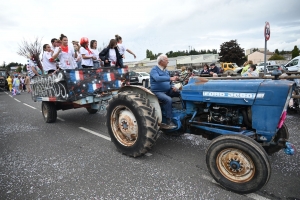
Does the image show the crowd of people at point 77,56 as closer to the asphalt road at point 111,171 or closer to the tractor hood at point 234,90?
the asphalt road at point 111,171

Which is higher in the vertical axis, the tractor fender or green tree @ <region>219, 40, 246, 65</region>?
green tree @ <region>219, 40, 246, 65</region>

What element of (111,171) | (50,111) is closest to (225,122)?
(111,171)

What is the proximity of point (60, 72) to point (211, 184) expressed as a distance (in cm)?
388

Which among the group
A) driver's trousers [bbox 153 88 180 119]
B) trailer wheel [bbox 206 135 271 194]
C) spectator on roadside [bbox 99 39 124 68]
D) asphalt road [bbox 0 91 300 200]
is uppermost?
spectator on roadside [bbox 99 39 124 68]

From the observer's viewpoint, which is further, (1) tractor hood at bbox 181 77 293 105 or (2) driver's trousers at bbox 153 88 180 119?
(2) driver's trousers at bbox 153 88 180 119

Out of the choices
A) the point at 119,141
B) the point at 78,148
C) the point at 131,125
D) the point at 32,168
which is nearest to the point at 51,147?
the point at 78,148

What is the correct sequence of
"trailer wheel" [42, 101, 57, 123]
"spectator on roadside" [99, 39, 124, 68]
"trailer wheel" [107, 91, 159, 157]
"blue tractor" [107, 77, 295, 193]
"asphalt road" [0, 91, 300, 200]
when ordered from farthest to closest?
1. "spectator on roadside" [99, 39, 124, 68]
2. "trailer wheel" [42, 101, 57, 123]
3. "trailer wheel" [107, 91, 159, 157]
4. "asphalt road" [0, 91, 300, 200]
5. "blue tractor" [107, 77, 295, 193]

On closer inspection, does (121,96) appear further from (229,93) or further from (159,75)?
(229,93)

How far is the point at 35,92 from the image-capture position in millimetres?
6164

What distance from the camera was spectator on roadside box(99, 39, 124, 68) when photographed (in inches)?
247

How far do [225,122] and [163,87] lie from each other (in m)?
1.18

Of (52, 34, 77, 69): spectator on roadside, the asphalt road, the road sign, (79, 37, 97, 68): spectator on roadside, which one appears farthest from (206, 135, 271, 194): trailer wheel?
the road sign

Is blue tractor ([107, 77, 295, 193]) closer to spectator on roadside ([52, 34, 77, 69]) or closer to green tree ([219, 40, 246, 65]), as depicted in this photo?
spectator on roadside ([52, 34, 77, 69])

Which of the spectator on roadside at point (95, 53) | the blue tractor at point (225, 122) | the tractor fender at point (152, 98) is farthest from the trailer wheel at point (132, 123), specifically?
the spectator on roadside at point (95, 53)
